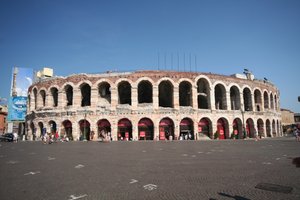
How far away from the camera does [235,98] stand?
3675 centimetres

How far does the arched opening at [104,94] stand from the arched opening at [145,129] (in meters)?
6.33

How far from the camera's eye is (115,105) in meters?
30.4

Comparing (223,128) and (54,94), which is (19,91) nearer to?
(54,94)

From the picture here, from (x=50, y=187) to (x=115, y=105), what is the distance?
999 inches

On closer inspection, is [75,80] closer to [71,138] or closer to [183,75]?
[71,138]

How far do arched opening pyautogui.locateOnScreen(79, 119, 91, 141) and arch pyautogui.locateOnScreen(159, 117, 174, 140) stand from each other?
423 inches

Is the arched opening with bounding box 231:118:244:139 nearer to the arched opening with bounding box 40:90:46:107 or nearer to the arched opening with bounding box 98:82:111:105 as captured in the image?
the arched opening with bounding box 98:82:111:105

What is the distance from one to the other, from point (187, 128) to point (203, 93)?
6624 millimetres

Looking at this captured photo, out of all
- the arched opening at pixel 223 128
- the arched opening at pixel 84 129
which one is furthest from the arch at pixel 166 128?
the arched opening at pixel 84 129

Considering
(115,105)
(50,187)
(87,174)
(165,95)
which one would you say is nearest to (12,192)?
(50,187)

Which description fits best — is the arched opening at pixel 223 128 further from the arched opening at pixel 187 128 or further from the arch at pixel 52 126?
the arch at pixel 52 126

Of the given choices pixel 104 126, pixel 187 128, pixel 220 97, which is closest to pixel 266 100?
pixel 220 97

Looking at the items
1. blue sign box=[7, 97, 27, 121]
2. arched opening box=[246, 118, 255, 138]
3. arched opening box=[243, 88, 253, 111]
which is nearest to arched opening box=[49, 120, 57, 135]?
blue sign box=[7, 97, 27, 121]

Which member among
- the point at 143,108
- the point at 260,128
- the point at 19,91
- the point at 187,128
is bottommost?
the point at 260,128
